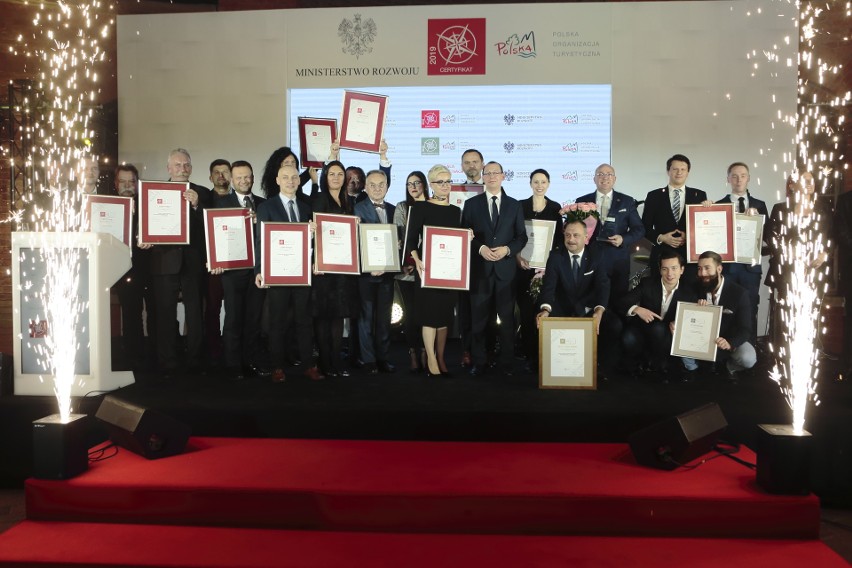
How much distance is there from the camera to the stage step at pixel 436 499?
8.09 feet

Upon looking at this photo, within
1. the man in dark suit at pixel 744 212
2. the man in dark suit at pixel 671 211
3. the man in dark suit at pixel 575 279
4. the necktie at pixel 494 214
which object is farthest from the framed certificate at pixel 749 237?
the necktie at pixel 494 214

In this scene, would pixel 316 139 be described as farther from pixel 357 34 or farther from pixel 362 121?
pixel 357 34

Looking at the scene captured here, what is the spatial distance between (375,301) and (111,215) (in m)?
1.83

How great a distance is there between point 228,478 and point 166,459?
0.42 meters

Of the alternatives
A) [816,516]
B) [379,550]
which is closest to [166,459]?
[379,550]

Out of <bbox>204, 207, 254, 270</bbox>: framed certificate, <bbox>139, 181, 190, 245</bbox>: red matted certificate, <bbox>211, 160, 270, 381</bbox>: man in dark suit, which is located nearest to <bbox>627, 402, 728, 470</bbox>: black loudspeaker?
<bbox>211, 160, 270, 381</bbox>: man in dark suit

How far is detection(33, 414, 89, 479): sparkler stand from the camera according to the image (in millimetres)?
2627

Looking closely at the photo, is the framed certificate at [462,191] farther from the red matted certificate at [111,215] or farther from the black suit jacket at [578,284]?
the red matted certificate at [111,215]

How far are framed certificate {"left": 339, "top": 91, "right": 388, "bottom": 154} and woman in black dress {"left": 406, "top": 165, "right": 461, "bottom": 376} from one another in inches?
35.8

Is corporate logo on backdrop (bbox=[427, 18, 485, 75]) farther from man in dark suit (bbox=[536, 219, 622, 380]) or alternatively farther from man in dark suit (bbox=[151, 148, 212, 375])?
man in dark suit (bbox=[151, 148, 212, 375])

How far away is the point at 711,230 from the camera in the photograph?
4.58m

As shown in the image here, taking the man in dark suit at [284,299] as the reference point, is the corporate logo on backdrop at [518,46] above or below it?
above

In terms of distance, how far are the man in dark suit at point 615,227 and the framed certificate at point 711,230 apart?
1.46 ft

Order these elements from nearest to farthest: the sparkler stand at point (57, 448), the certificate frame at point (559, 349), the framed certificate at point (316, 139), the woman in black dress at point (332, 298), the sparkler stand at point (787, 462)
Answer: the sparkler stand at point (787, 462) < the sparkler stand at point (57, 448) < the certificate frame at point (559, 349) < the woman in black dress at point (332, 298) < the framed certificate at point (316, 139)
